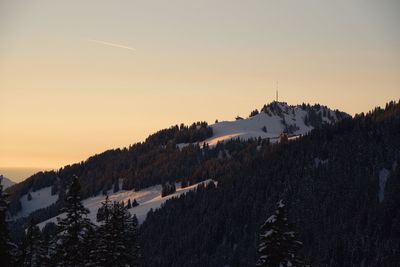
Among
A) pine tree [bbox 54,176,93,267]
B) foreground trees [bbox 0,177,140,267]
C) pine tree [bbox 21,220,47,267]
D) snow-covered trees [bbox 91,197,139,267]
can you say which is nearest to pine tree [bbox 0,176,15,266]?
foreground trees [bbox 0,177,140,267]

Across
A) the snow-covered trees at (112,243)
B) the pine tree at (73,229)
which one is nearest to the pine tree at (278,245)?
the snow-covered trees at (112,243)

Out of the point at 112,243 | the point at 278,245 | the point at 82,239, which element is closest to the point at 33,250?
the point at 82,239

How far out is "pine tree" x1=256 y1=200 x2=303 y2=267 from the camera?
28938mm

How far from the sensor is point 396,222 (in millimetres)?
178500

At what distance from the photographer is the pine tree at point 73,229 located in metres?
39.9

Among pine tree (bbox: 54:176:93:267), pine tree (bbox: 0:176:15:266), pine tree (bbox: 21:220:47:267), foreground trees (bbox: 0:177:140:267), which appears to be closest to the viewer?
pine tree (bbox: 0:176:15:266)

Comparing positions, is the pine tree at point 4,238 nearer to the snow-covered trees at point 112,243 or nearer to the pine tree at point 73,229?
the pine tree at point 73,229

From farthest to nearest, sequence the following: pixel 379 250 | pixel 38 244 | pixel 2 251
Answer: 1. pixel 379 250
2. pixel 38 244
3. pixel 2 251

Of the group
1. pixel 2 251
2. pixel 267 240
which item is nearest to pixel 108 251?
pixel 2 251

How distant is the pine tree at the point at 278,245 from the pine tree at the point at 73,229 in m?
14.5

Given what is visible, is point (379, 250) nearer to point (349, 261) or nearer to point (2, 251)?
point (349, 261)

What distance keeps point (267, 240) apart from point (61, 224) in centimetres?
1545

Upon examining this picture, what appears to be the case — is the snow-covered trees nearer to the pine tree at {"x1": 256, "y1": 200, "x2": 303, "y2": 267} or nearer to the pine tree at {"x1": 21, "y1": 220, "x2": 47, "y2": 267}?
the pine tree at {"x1": 21, "y1": 220, "x2": 47, "y2": 267}

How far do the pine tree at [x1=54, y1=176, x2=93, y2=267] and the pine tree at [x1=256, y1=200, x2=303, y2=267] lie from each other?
47.5 feet
